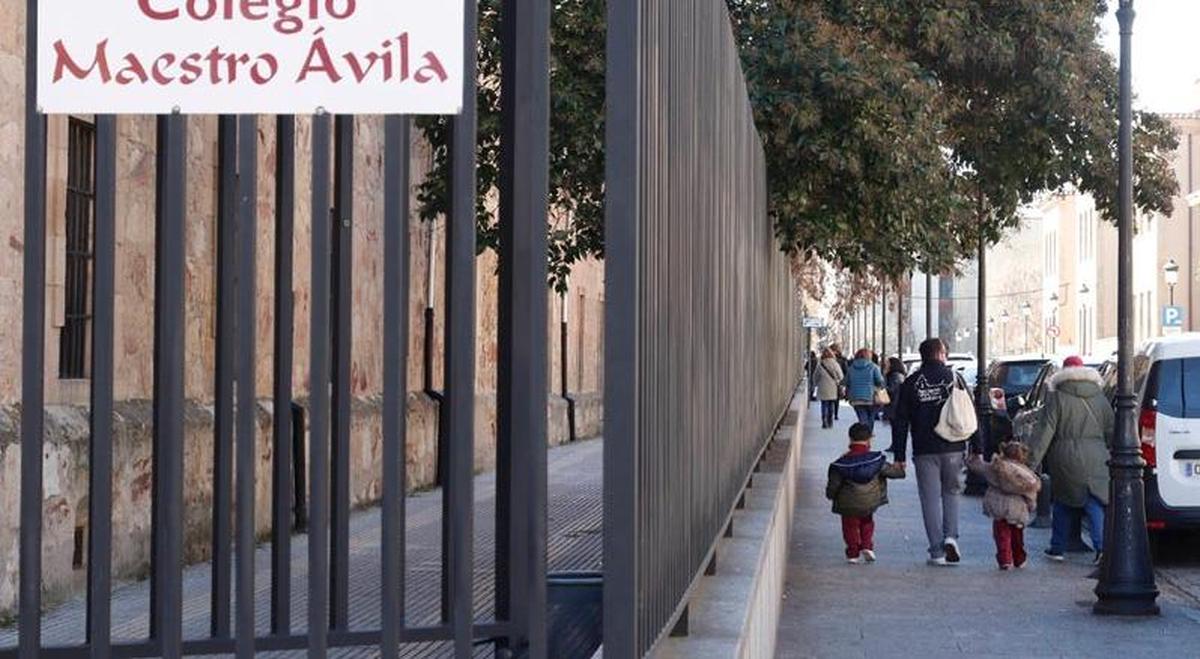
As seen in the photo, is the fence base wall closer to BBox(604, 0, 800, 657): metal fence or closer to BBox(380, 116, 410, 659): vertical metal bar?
BBox(604, 0, 800, 657): metal fence

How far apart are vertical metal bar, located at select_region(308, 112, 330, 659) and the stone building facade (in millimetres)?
4010

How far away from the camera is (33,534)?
4.93 meters

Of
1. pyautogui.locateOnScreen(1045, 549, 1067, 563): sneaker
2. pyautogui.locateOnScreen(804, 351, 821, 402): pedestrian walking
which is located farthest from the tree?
pyautogui.locateOnScreen(804, 351, 821, 402): pedestrian walking

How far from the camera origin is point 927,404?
17.0 meters

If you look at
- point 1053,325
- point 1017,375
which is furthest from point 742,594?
point 1053,325

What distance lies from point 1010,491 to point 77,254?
676cm

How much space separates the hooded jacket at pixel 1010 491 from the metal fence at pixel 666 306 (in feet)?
20.9

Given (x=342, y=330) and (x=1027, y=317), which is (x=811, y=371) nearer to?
(x=1027, y=317)

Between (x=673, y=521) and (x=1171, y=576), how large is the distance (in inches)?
445

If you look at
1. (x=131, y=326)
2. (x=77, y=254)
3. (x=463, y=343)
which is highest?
(x=77, y=254)

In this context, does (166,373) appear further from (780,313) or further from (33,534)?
(780,313)

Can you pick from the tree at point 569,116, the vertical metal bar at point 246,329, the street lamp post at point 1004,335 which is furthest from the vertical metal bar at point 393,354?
the street lamp post at point 1004,335

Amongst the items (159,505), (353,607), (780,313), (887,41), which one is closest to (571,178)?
(780,313)

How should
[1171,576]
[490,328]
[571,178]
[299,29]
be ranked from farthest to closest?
[490,328]
[571,178]
[1171,576]
[299,29]
